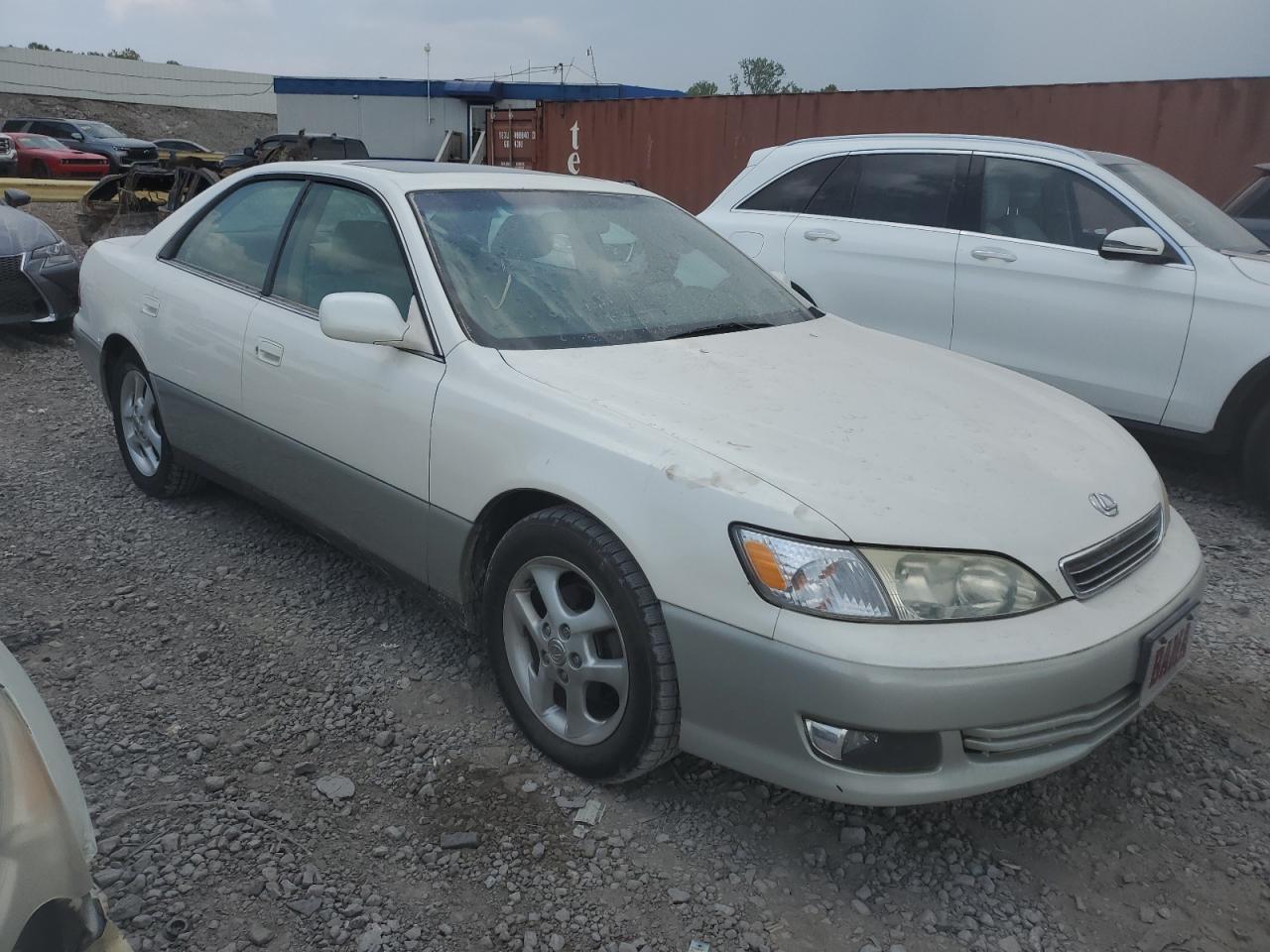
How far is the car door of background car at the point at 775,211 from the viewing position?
6.02 metres

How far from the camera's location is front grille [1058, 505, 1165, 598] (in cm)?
227

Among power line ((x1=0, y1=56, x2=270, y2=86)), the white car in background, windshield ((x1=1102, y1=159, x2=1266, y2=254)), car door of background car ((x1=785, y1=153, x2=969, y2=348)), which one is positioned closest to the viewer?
the white car in background

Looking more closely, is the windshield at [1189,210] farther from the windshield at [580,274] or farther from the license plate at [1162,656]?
the license plate at [1162,656]

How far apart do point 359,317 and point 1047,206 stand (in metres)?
3.87

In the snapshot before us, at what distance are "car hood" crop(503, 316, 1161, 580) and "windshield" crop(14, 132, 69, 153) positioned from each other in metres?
25.2

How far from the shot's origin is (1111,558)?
2.39 meters

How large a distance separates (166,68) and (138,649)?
177 ft

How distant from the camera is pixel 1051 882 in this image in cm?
234

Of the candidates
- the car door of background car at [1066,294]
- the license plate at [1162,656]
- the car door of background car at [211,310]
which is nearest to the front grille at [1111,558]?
the license plate at [1162,656]

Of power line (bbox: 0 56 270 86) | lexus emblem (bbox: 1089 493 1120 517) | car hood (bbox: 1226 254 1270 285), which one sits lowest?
lexus emblem (bbox: 1089 493 1120 517)

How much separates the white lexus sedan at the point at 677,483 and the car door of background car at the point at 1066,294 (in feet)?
6.38

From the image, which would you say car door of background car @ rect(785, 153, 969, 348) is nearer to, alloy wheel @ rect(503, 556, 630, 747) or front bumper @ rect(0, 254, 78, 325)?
alloy wheel @ rect(503, 556, 630, 747)

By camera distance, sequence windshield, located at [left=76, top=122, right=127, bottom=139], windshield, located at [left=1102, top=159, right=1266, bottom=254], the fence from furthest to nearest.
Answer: windshield, located at [left=76, top=122, right=127, bottom=139], the fence, windshield, located at [left=1102, top=159, right=1266, bottom=254]

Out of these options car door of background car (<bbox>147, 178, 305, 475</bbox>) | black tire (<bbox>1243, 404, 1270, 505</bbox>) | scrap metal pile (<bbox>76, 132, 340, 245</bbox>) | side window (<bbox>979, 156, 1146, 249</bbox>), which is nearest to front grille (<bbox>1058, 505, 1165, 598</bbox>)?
black tire (<bbox>1243, 404, 1270, 505</bbox>)
